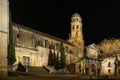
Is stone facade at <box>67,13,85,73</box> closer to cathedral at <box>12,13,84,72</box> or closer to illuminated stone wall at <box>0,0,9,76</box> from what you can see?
cathedral at <box>12,13,84,72</box>

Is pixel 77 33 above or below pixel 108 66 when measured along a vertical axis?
above

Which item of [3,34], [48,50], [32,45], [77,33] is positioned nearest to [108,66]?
[77,33]

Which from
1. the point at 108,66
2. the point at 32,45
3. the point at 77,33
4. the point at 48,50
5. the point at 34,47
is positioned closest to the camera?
the point at 32,45

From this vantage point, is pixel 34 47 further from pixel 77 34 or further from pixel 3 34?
pixel 3 34

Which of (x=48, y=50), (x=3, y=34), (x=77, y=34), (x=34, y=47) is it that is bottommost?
(x=48, y=50)

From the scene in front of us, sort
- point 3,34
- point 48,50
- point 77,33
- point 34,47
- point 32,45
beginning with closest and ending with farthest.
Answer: point 3,34
point 32,45
point 34,47
point 48,50
point 77,33

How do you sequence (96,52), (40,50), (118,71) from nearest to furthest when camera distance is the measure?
(40,50) → (118,71) → (96,52)

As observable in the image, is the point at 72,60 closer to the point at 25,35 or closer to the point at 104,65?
the point at 104,65

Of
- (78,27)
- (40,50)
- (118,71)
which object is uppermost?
(78,27)

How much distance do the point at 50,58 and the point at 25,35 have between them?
1084cm

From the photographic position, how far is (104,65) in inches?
3179

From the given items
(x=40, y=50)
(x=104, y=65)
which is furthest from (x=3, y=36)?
(x=104, y=65)

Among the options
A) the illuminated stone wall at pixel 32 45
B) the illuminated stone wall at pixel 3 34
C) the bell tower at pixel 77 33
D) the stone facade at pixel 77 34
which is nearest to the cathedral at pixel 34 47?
the illuminated stone wall at pixel 32 45

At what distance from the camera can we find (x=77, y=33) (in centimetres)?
8481
